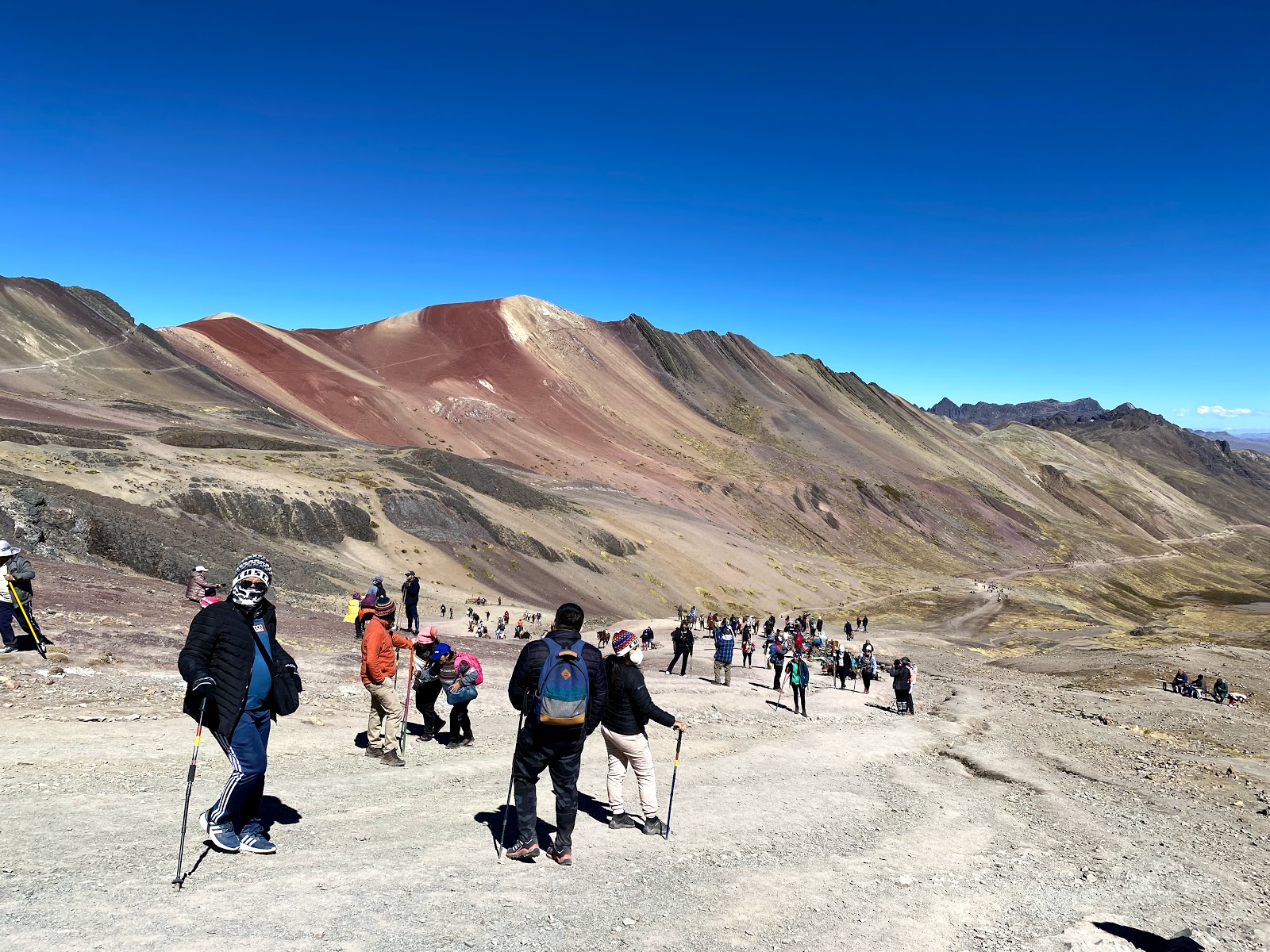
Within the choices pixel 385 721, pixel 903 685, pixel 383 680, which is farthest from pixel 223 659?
pixel 903 685

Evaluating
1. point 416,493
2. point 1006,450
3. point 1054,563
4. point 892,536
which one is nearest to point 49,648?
point 416,493

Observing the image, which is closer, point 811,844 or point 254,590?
point 254,590

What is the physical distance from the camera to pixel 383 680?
9.73m

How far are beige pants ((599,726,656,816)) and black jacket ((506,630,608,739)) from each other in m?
0.89

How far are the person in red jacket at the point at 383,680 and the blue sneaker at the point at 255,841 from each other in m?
2.89

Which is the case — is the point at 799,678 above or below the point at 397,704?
below

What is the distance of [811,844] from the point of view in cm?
881

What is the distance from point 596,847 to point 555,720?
1865 millimetres

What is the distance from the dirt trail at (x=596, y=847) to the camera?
5742 mm

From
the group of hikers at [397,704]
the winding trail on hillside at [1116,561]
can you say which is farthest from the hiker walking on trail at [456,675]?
the winding trail on hillside at [1116,561]

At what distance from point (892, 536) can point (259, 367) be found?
84.5 m

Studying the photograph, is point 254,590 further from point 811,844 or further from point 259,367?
point 259,367

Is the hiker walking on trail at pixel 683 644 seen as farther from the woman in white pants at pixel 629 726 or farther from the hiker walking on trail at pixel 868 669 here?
the woman in white pants at pixel 629 726

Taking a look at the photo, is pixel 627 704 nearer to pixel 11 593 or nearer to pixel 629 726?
pixel 629 726
